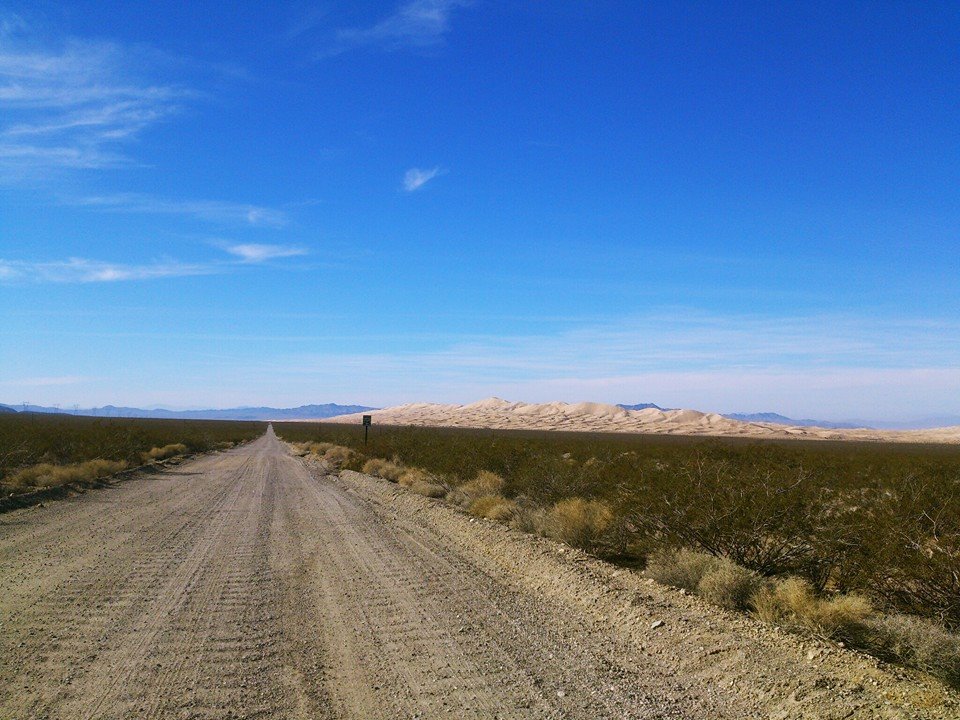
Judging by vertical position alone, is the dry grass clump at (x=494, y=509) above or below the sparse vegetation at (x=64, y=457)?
below

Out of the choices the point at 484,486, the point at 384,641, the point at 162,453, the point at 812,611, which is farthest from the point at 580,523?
the point at 162,453

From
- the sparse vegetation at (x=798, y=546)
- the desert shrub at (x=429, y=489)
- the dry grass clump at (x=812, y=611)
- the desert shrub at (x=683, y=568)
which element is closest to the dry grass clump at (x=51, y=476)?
the desert shrub at (x=429, y=489)

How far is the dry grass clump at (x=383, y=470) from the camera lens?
30016 mm

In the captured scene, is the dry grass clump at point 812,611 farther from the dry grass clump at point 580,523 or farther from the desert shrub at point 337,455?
the desert shrub at point 337,455

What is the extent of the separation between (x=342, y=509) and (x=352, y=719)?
47.6ft

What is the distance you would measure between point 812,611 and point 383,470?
25.8 metres

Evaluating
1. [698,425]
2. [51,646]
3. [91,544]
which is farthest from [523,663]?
[698,425]

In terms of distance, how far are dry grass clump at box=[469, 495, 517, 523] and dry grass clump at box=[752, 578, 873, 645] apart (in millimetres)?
8427

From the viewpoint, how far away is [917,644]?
6723 mm

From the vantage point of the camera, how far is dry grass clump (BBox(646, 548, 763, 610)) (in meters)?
9.05

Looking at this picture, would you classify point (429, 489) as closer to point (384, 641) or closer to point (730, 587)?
point (730, 587)

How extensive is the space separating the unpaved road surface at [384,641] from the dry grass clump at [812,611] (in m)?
0.49

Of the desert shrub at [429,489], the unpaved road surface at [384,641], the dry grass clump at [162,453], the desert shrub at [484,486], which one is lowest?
the unpaved road surface at [384,641]

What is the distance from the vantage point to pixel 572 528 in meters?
13.8
